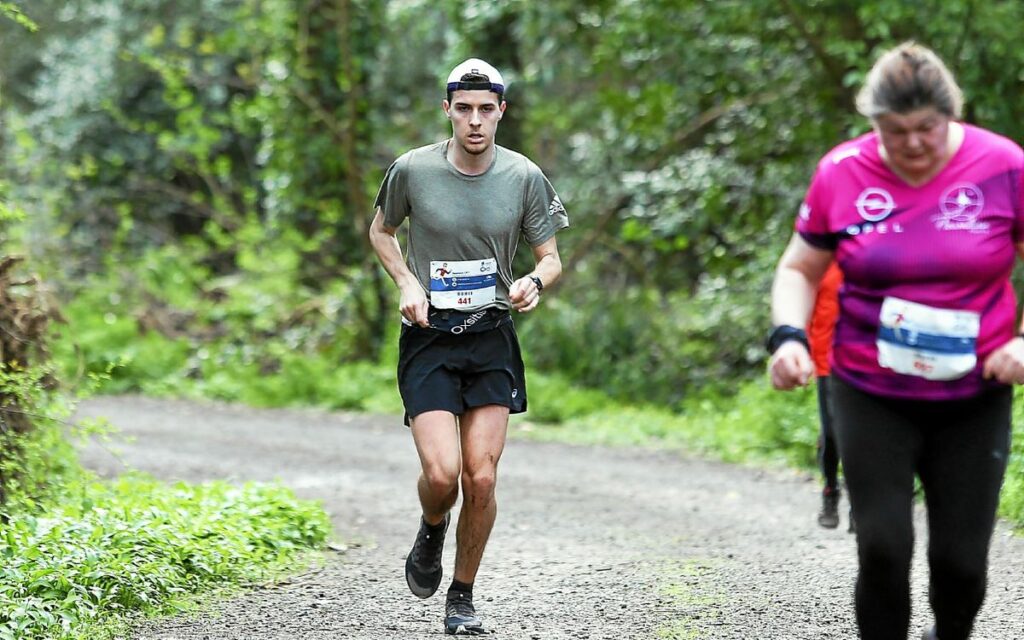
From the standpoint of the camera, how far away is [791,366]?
3885 millimetres

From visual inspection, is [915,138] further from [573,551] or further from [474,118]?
[573,551]

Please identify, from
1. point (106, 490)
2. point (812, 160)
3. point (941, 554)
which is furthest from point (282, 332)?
point (941, 554)

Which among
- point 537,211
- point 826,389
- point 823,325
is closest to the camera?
point 537,211

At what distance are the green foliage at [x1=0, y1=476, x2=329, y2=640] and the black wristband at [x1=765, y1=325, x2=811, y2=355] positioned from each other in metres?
2.83

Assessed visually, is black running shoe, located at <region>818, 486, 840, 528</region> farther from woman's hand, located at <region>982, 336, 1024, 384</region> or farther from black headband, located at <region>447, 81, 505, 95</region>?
woman's hand, located at <region>982, 336, 1024, 384</region>

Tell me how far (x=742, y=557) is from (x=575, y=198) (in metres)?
9.44

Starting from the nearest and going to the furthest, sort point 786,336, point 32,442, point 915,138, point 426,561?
point 915,138
point 786,336
point 426,561
point 32,442

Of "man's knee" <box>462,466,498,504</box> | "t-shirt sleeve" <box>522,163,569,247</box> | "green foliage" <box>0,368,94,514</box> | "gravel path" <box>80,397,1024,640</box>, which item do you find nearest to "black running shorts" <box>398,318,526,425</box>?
"man's knee" <box>462,466,498,504</box>

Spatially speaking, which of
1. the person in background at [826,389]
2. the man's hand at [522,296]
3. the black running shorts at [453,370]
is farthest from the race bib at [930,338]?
the person in background at [826,389]

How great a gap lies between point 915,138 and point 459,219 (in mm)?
2215

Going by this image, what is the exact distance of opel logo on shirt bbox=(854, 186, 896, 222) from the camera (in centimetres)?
388

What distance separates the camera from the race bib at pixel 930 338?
12.6ft

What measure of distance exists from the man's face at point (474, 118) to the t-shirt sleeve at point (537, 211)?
0.27 metres

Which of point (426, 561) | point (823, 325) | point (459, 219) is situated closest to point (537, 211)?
point (459, 219)
